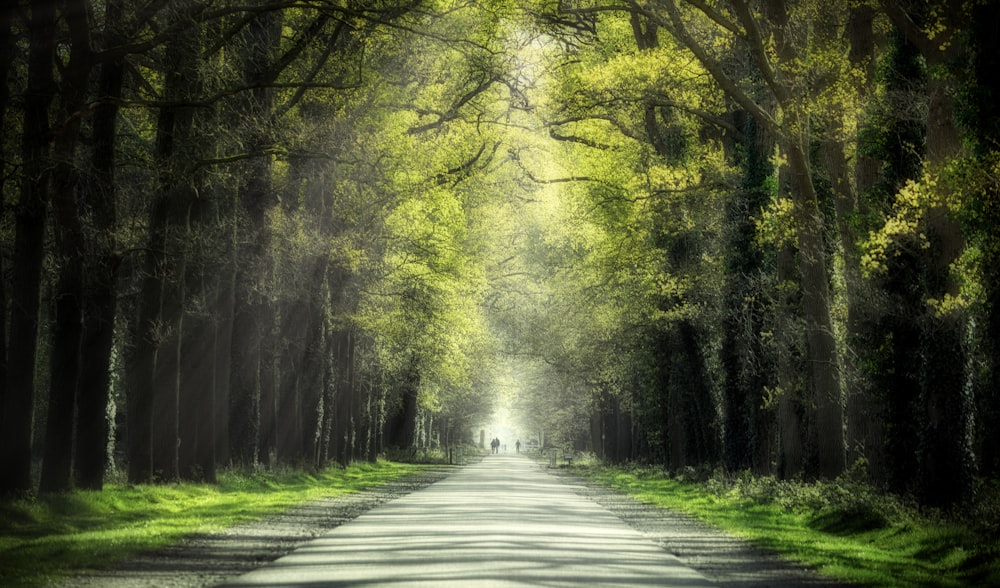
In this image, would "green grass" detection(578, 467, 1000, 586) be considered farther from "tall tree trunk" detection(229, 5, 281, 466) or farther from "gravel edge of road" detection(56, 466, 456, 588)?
"tall tree trunk" detection(229, 5, 281, 466)

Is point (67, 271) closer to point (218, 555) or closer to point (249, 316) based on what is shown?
point (218, 555)

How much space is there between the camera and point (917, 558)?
553 inches

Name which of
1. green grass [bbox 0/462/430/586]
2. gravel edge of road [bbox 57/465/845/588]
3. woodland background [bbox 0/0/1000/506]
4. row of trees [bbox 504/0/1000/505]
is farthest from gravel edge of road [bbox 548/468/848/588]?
green grass [bbox 0/462/430/586]

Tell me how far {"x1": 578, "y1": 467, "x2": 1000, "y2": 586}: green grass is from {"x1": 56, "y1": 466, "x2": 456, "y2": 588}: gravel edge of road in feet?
20.3

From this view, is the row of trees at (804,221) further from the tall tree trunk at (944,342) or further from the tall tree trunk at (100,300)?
the tall tree trunk at (100,300)

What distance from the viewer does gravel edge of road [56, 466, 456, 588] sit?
34.4ft

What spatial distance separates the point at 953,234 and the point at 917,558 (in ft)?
19.1

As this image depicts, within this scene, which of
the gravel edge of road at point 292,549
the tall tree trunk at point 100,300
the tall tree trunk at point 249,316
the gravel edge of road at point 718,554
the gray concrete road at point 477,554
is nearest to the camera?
the gray concrete road at point 477,554

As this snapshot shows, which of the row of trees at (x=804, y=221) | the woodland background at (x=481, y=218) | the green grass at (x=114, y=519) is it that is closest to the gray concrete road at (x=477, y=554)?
the green grass at (x=114, y=519)

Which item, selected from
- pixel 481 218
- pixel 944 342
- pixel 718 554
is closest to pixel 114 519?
pixel 718 554

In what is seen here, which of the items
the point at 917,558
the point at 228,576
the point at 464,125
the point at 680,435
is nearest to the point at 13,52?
the point at 228,576

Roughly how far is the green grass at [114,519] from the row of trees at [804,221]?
33.9 ft

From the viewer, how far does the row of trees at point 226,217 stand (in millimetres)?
17125

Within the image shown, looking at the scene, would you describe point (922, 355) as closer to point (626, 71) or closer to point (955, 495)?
point (955, 495)
